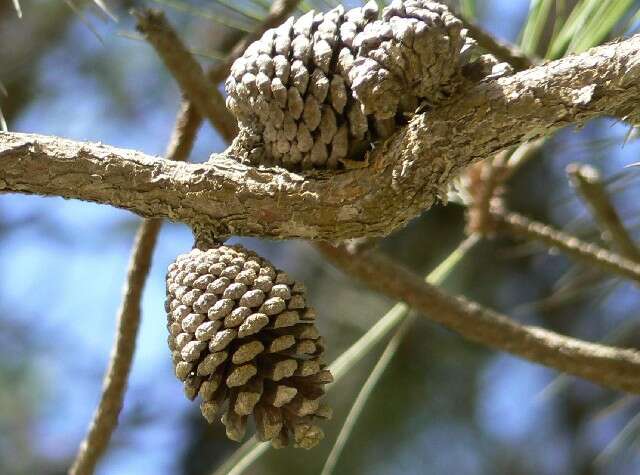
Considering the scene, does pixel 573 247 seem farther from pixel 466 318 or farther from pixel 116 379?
pixel 116 379

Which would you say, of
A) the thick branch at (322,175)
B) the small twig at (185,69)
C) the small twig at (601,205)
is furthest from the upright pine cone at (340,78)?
the small twig at (601,205)

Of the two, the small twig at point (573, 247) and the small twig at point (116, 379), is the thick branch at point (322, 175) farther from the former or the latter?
the small twig at point (573, 247)

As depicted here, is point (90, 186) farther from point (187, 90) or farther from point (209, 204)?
point (187, 90)

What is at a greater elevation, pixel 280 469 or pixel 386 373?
pixel 386 373

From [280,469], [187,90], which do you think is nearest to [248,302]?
[187,90]

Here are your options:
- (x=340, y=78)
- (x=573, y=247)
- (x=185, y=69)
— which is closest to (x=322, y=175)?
(x=340, y=78)
